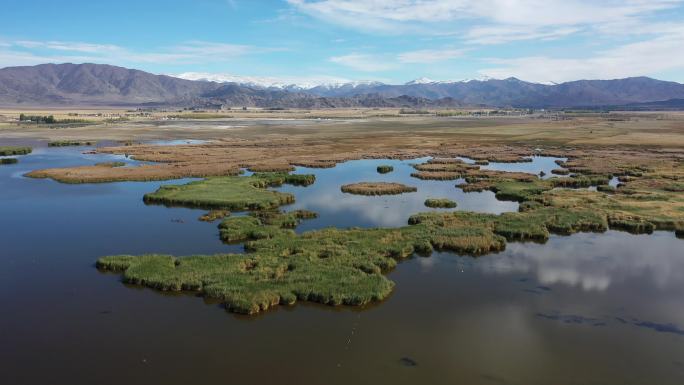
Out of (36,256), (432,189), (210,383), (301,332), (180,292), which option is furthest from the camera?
(432,189)

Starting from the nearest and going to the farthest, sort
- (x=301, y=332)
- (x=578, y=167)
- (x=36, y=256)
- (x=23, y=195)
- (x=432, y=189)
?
1. (x=301, y=332)
2. (x=36, y=256)
3. (x=23, y=195)
4. (x=432, y=189)
5. (x=578, y=167)

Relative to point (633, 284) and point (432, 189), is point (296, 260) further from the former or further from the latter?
point (432, 189)

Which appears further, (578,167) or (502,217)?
(578,167)

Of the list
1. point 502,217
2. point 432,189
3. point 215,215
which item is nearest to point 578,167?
point 432,189

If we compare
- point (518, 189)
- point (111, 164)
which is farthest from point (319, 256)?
point (111, 164)

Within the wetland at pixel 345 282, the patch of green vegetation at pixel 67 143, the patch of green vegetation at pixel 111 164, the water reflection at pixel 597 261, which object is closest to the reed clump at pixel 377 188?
the wetland at pixel 345 282
